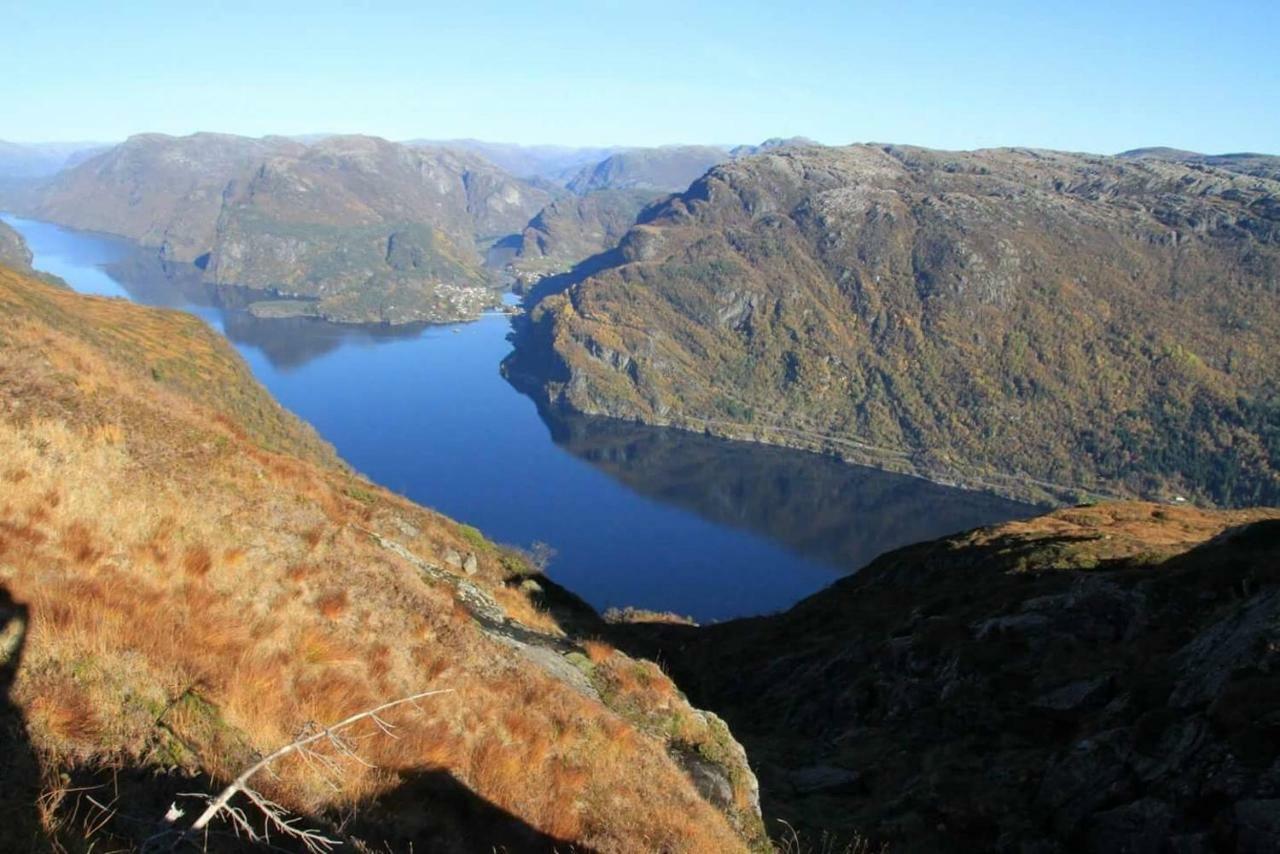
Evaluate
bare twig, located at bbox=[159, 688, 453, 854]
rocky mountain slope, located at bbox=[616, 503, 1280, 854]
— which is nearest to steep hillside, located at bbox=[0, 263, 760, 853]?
bare twig, located at bbox=[159, 688, 453, 854]

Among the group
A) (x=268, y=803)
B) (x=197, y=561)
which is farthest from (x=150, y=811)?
(x=197, y=561)

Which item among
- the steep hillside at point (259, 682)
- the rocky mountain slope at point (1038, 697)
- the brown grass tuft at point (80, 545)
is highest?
the brown grass tuft at point (80, 545)

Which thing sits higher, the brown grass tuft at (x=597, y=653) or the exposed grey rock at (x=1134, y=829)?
the exposed grey rock at (x=1134, y=829)

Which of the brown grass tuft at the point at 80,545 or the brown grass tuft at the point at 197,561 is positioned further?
the brown grass tuft at the point at 197,561

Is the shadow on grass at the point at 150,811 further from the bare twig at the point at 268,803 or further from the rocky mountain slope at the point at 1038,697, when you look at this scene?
the rocky mountain slope at the point at 1038,697

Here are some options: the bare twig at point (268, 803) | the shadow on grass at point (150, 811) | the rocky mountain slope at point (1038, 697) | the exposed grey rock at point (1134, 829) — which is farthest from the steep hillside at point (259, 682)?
the exposed grey rock at point (1134, 829)

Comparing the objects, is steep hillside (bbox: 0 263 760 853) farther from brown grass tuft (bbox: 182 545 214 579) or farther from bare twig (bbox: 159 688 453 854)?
bare twig (bbox: 159 688 453 854)

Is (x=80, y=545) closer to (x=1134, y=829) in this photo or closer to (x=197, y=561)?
(x=197, y=561)

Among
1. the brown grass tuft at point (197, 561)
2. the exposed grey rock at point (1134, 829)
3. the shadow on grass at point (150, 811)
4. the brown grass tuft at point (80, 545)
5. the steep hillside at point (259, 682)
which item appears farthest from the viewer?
the exposed grey rock at point (1134, 829)
